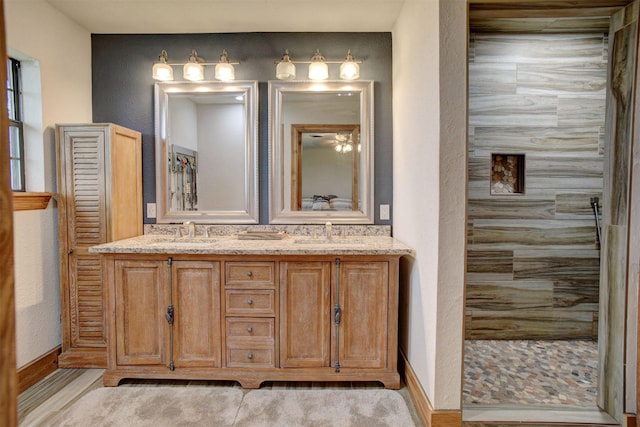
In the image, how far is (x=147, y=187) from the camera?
2777mm

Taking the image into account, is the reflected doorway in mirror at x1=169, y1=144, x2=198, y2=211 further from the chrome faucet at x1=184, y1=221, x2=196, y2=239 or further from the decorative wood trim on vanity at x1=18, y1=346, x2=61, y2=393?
the decorative wood trim on vanity at x1=18, y1=346, x2=61, y2=393

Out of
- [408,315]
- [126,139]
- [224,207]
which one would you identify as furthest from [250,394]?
[126,139]

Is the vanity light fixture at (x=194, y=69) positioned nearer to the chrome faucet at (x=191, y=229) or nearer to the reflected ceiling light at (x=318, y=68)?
the reflected ceiling light at (x=318, y=68)

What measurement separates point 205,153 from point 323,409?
2.03 m

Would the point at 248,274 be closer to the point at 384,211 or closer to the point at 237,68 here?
the point at 384,211

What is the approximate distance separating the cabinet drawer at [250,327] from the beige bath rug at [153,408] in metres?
0.35

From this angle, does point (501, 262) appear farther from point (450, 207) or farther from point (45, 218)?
point (45, 218)

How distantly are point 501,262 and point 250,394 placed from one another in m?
2.22

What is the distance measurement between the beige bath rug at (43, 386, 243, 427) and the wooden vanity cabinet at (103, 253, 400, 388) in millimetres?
96

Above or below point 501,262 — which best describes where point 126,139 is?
above

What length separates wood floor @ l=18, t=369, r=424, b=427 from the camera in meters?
1.97

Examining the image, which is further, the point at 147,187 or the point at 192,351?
the point at 147,187

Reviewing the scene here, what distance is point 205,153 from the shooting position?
9.02ft

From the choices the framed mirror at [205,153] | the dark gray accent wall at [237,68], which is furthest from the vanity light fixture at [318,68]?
the framed mirror at [205,153]
